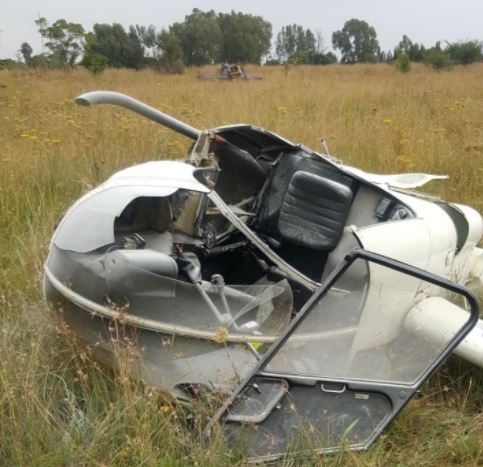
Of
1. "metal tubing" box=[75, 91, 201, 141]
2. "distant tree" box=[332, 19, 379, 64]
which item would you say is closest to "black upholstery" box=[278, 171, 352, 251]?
"metal tubing" box=[75, 91, 201, 141]

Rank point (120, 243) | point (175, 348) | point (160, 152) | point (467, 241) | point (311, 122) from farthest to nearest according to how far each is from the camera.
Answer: point (311, 122) < point (160, 152) < point (467, 241) < point (120, 243) < point (175, 348)

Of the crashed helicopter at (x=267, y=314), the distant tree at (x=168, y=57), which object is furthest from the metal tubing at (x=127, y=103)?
the distant tree at (x=168, y=57)

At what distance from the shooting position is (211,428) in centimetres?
214

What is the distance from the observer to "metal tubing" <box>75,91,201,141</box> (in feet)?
8.67

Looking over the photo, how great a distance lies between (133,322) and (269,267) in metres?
0.95

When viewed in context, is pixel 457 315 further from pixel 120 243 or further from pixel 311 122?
pixel 311 122

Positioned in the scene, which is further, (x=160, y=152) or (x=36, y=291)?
(x=160, y=152)

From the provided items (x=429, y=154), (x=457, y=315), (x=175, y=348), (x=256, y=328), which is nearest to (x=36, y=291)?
(x=175, y=348)

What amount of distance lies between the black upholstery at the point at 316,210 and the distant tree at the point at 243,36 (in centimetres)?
4557

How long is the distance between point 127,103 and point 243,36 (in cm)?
5177

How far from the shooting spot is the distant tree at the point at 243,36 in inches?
1935

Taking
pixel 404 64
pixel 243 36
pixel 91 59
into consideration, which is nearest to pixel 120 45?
pixel 243 36

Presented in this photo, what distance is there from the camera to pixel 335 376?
2.22m

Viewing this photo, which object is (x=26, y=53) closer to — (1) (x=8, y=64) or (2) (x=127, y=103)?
(1) (x=8, y=64)
